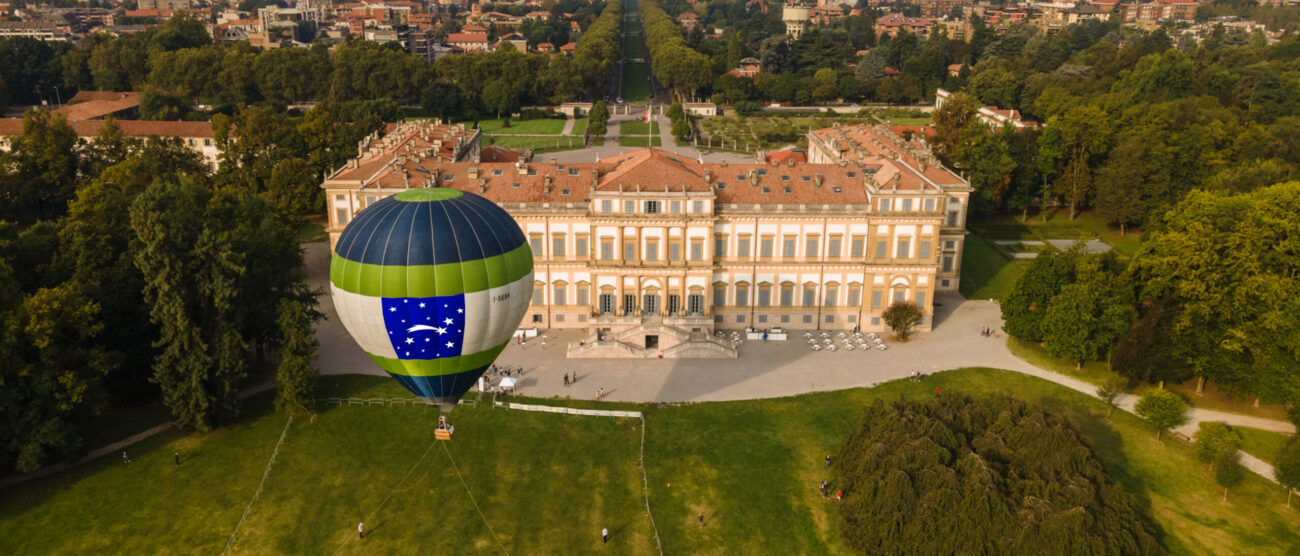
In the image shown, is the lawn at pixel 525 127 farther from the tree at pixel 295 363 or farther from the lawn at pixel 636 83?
the tree at pixel 295 363

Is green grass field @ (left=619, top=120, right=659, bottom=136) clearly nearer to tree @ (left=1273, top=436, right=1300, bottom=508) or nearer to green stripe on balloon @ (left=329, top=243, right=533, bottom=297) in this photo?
green stripe on balloon @ (left=329, top=243, right=533, bottom=297)

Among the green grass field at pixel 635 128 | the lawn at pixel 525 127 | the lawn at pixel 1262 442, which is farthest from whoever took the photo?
the green grass field at pixel 635 128

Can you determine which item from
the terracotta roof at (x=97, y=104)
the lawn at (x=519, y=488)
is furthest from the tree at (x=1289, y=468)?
the terracotta roof at (x=97, y=104)

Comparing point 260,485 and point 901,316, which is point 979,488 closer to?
point 901,316

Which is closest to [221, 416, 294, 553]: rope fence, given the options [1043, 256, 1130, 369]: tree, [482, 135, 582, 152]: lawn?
[1043, 256, 1130, 369]: tree

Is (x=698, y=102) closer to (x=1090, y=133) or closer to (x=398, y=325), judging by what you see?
(x=1090, y=133)

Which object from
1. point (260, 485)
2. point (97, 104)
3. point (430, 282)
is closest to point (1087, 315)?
point (430, 282)
